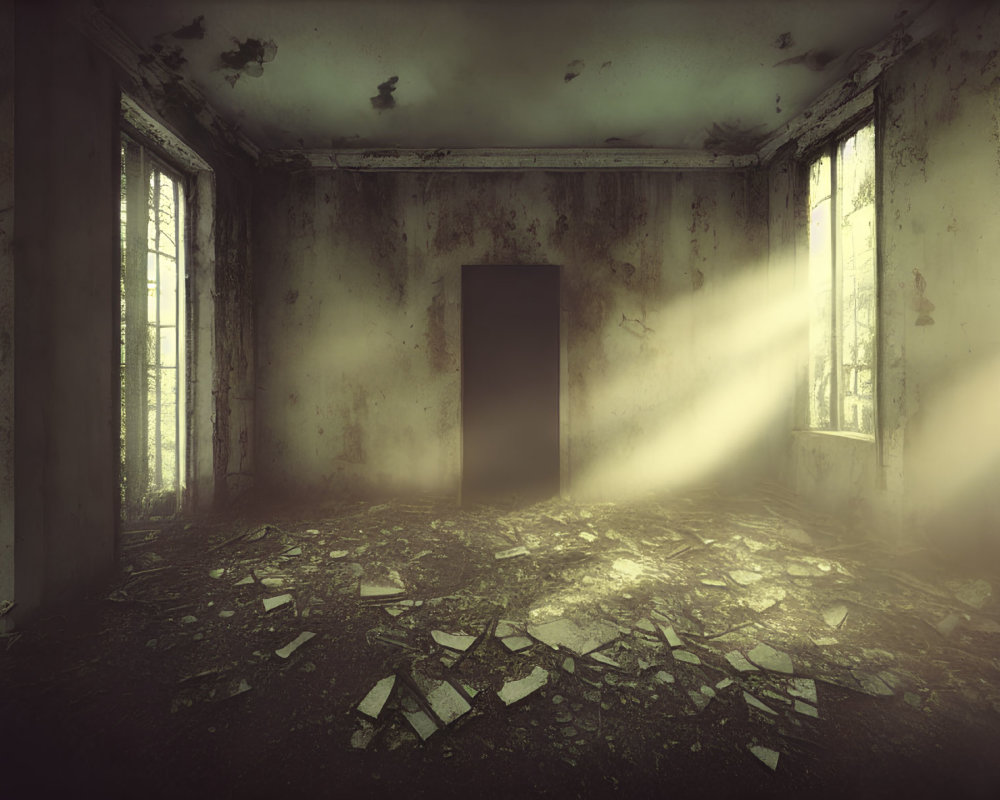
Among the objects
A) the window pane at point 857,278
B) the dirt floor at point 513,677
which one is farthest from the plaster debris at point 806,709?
the window pane at point 857,278

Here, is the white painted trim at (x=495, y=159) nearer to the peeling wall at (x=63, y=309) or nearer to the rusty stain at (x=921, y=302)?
the peeling wall at (x=63, y=309)

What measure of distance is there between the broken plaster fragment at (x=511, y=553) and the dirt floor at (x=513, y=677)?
19mm

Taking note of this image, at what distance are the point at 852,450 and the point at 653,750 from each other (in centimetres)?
282

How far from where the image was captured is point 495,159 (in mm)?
3781

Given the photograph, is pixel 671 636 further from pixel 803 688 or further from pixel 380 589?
pixel 380 589

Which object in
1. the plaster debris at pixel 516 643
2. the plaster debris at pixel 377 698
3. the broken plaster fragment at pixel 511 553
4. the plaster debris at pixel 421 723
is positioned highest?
the broken plaster fragment at pixel 511 553

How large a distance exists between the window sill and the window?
44 millimetres

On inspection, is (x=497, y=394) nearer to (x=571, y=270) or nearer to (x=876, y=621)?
(x=571, y=270)

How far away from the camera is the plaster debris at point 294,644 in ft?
5.76

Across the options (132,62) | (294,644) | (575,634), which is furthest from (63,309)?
(575,634)

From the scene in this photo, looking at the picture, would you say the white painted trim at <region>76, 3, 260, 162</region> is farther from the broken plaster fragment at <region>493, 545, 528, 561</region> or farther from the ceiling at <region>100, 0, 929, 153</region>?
the broken plaster fragment at <region>493, 545, 528, 561</region>

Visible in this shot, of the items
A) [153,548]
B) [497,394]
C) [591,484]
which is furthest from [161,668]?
[591,484]

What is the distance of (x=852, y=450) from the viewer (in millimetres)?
3115

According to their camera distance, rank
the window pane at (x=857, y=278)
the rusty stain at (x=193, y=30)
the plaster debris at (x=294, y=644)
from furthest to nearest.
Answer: the window pane at (x=857, y=278) → the rusty stain at (x=193, y=30) → the plaster debris at (x=294, y=644)
